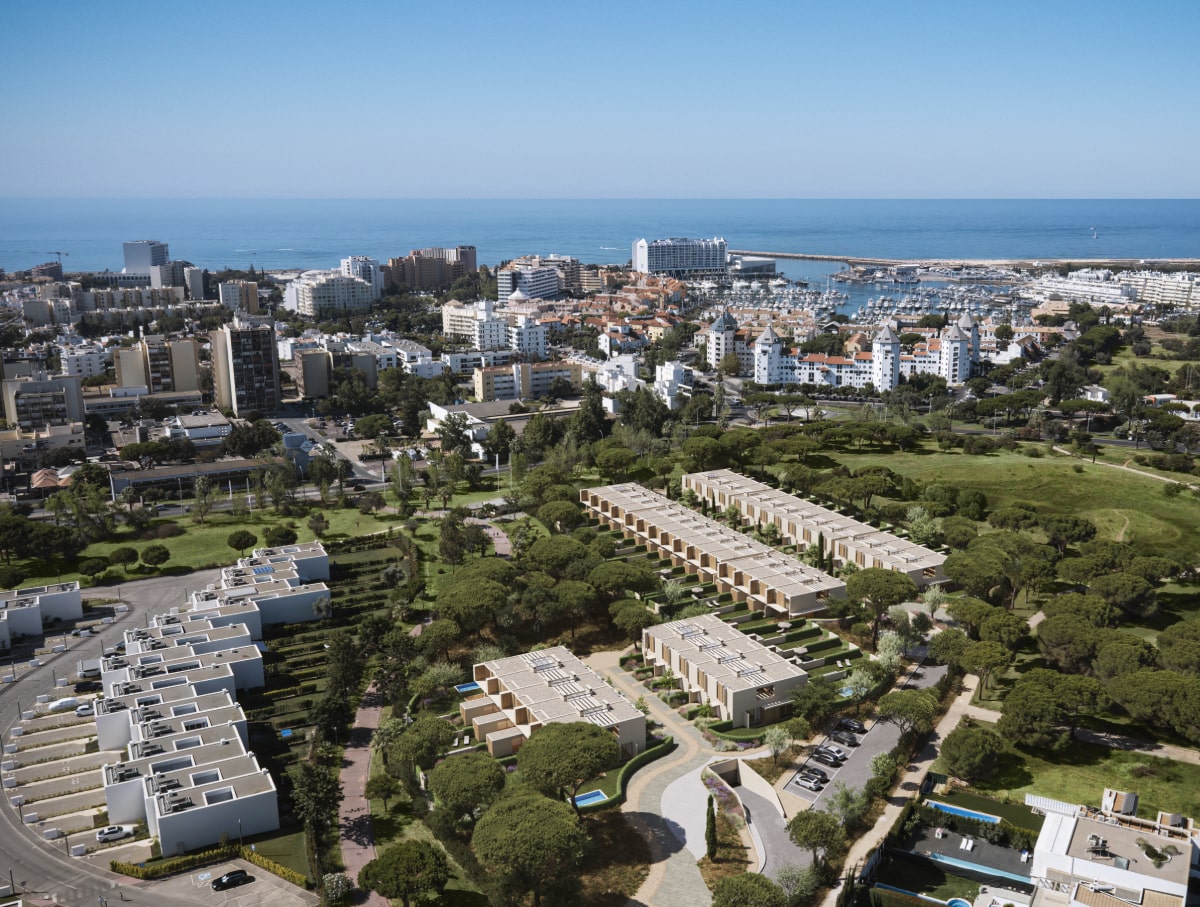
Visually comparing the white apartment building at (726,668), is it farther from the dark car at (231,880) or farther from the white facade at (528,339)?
the white facade at (528,339)

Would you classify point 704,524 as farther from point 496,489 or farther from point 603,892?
point 603,892

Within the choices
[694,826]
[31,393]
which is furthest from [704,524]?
[31,393]

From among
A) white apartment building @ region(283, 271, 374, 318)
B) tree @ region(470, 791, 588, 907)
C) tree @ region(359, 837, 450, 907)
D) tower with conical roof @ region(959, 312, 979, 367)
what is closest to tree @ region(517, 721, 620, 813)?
tree @ region(470, 791, 588, 907)

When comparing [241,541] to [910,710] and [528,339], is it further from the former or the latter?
[528,339]

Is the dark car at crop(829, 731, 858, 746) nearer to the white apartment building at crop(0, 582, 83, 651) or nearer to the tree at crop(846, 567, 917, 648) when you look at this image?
the tree at crop(846, 567, 917, 648)

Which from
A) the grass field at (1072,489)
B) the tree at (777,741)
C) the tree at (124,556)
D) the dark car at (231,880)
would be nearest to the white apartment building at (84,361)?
the tree at (124,556)

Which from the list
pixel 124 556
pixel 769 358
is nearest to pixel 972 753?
pixel 124 556
